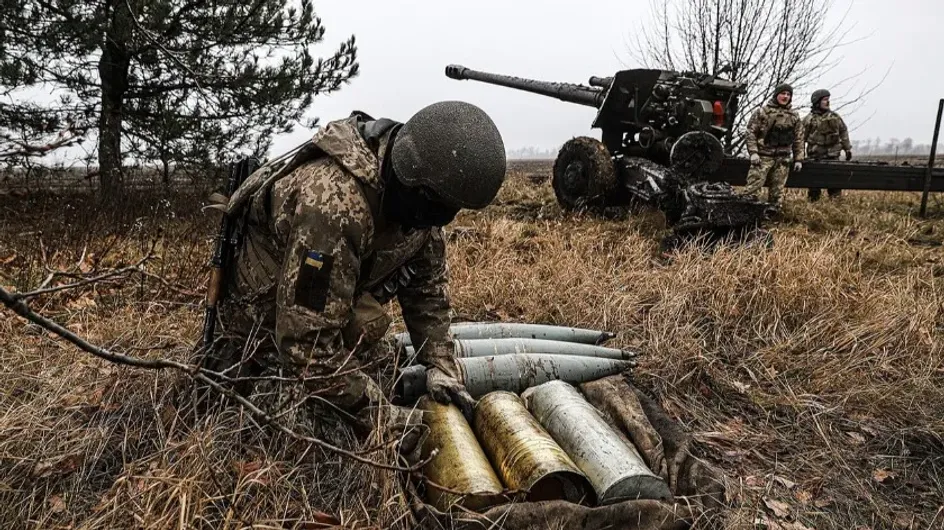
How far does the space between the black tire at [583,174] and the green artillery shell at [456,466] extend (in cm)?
604

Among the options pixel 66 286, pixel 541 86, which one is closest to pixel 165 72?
pixel 541 86

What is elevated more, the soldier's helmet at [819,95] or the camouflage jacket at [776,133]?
the soldier's helmet at [819,95]

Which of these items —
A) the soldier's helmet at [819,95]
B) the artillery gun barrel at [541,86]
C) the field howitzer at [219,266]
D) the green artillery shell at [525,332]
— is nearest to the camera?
the field howitzer at [219,266]

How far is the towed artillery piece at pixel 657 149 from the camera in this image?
6465 millimetres

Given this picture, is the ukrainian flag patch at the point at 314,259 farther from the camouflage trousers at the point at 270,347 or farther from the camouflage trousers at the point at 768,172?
the camouflage trousers at the point at 768,172

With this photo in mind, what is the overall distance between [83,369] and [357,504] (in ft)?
5.08

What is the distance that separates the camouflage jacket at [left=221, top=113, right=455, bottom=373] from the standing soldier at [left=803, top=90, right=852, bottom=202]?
9.58 m

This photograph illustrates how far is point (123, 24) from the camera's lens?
6332 mm

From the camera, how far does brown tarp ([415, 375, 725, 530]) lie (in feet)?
7.18

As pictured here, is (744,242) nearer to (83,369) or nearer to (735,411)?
(735,411)

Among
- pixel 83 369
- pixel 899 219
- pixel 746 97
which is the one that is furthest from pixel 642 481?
pixel 746 97

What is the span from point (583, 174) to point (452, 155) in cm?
649

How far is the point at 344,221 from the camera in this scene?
2.30 metres

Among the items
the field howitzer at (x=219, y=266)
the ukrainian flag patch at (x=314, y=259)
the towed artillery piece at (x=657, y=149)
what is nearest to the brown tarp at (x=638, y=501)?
the ukrainian flag patch at (x=314, y=259)
